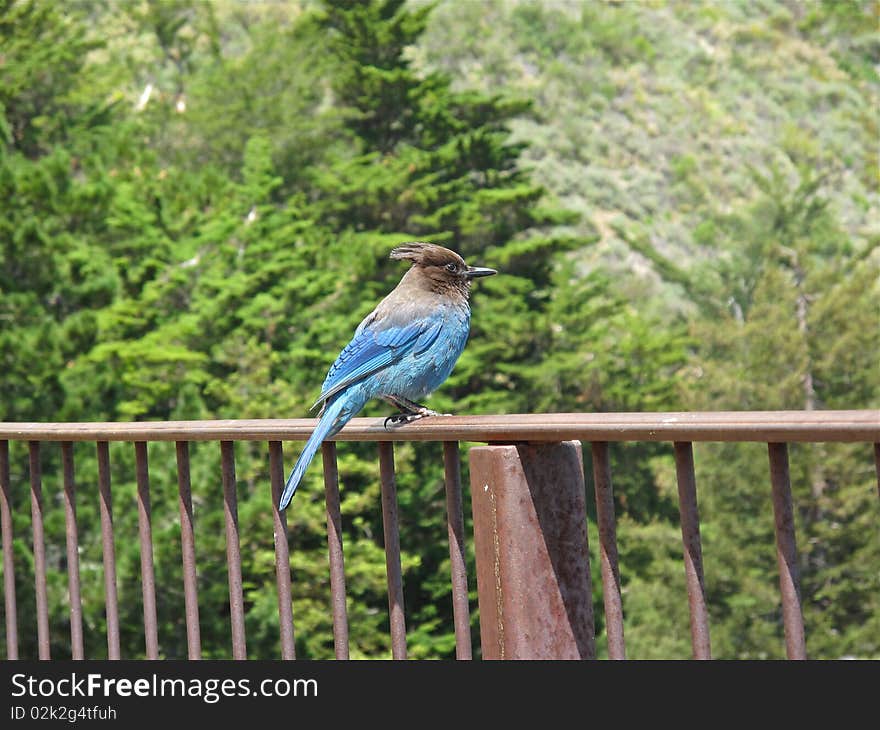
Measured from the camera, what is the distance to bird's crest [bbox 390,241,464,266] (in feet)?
10.3

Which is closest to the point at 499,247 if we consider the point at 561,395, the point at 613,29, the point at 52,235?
the point at 561,395

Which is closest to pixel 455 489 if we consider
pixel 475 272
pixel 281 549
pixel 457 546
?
pixel 457 546

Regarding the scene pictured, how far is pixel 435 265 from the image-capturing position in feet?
10.4

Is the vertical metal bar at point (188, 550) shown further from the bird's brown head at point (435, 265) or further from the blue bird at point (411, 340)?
the bird's brown head at point (435, 265)

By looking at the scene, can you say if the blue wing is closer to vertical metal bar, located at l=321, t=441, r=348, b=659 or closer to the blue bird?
the blue bird

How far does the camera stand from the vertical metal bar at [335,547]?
7.61 feet

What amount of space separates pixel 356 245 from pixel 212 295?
3.52m

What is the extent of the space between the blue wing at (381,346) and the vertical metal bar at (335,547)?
53 cm

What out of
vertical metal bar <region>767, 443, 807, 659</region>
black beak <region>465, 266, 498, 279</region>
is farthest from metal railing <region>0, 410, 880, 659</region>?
black beak <region>465, 266, 498, 279</region>

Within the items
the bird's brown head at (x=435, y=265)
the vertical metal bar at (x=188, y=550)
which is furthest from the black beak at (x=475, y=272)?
the vertical metal bar at (x=188, y=550)

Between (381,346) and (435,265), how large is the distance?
300 mm

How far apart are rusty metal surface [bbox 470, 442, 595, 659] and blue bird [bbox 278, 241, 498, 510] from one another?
0.76 metres
